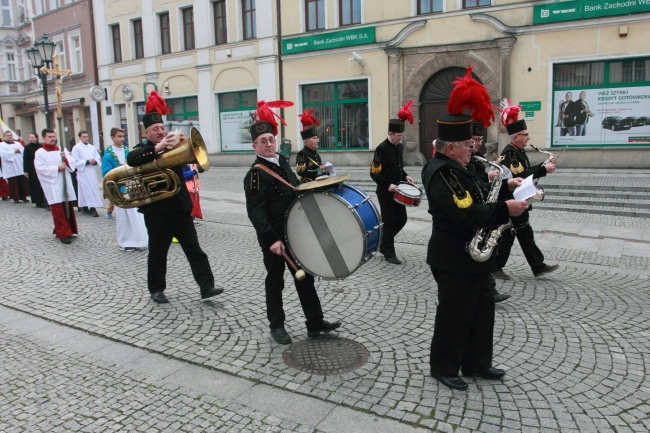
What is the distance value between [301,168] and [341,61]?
1357cm

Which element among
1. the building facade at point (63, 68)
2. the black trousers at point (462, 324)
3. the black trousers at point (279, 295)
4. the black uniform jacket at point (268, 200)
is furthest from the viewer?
the building facade at point (63, 68)

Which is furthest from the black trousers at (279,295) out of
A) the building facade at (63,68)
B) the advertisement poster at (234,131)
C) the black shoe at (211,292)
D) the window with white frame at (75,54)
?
the window with white frame at (75,54)

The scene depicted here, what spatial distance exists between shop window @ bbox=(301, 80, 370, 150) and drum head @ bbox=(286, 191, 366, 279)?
15.7 meters

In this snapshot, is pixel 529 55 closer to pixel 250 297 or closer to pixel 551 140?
pixel 551 140

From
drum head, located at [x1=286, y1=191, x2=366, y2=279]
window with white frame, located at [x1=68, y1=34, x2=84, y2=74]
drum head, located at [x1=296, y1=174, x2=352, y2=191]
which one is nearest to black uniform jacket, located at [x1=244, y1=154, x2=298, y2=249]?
drum head, located at [x1=286, y1=191, x2=366, y2=279]

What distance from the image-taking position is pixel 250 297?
594 centimetres

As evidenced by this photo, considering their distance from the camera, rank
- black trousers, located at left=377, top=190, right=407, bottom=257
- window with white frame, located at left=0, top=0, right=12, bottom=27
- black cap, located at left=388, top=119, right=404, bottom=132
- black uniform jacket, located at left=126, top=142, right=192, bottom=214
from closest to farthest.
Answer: black uniform jacket, located at left=126, top=142, right=192, bottom=214 < black cap, located at left=388, top=119, right=404, bottom=132 < black trousers, located at left=377, top=190, right=407, bottom=257 < window with white frame, located at left=0, top=0, right=12, bottom=27

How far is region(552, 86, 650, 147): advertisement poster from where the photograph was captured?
1514cm

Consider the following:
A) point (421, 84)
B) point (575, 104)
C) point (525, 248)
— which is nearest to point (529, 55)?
point (575, 104)

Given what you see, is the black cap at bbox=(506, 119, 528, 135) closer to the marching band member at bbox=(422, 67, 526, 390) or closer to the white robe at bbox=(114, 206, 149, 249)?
the marching band member at bbox=(422, 67, 526, 390)

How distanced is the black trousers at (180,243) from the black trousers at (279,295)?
1270 millimetres

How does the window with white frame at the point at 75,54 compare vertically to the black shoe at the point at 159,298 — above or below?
above

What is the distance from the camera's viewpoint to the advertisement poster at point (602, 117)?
15.1m

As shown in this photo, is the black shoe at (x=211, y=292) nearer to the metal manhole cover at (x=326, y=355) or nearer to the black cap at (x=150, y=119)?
the metal manhole cover at (x=326, y=355)
